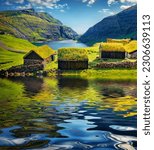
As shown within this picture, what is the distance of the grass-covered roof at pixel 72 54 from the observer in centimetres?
2188

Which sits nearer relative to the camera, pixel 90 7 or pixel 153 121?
pixel 153 121

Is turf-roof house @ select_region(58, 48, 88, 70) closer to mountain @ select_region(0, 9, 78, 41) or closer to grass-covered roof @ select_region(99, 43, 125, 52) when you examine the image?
mountain @ select_region(0, 9, 78, 41)

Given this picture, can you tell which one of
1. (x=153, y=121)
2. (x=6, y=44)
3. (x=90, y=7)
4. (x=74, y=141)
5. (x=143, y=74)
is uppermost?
(x=90, y=7)

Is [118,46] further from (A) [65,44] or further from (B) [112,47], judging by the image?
(A) [65,44]

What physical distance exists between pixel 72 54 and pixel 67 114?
9.15m

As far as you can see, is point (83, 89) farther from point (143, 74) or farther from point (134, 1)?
point (143, 74)

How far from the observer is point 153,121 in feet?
30.6

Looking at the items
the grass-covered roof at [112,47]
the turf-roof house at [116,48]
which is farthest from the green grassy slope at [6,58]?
the turf-roof house at [116,48]

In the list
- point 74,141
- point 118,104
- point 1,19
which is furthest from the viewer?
point 1,19

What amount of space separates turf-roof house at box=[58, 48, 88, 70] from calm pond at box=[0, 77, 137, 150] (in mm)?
1869

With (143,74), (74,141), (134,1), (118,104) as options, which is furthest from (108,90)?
(143,74)

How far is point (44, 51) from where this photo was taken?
2150cm

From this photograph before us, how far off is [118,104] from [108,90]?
2.80 metres

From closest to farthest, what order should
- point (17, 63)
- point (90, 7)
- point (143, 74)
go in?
point (143, 74), point (90, 7), point (17, 63)
